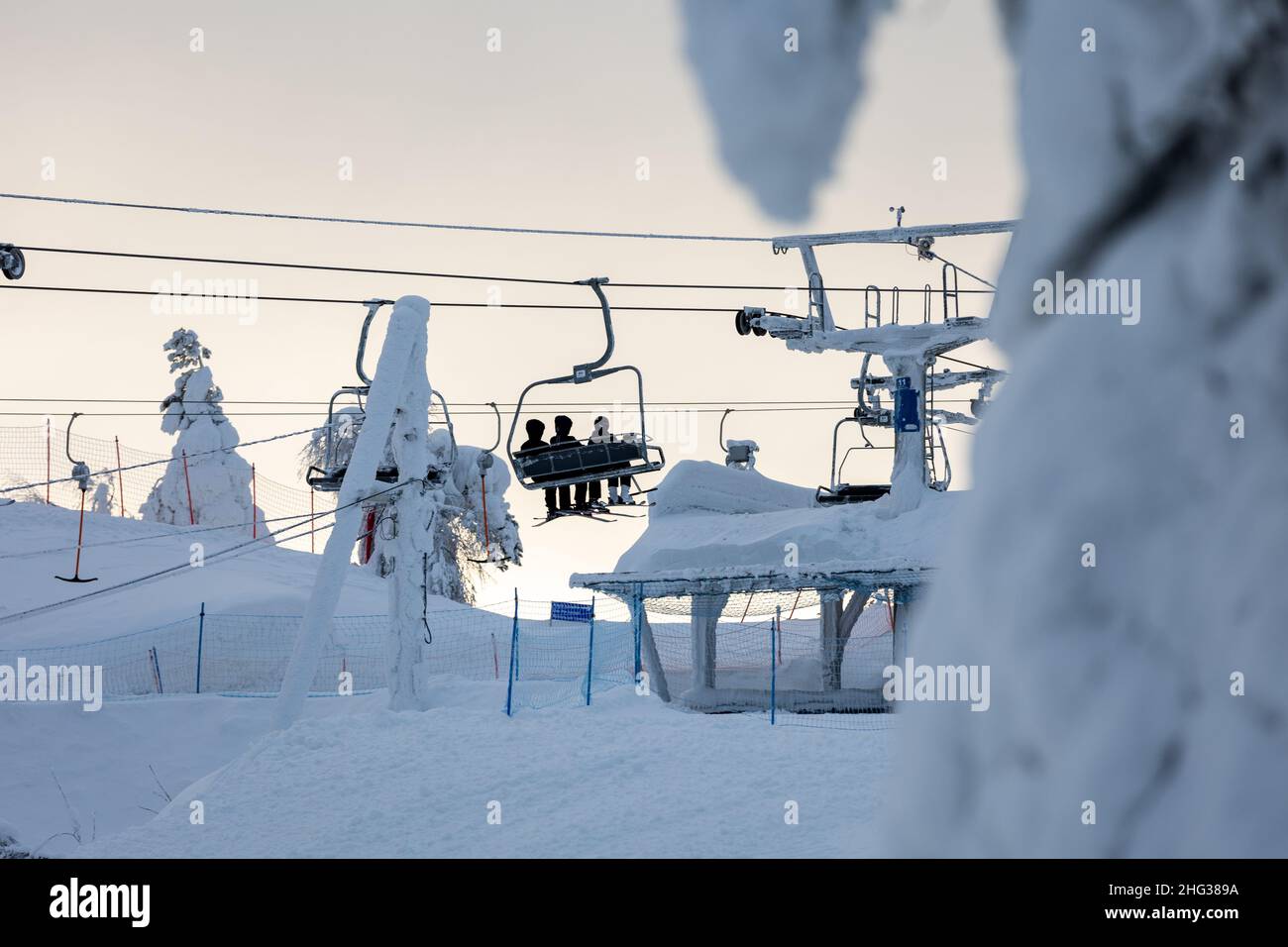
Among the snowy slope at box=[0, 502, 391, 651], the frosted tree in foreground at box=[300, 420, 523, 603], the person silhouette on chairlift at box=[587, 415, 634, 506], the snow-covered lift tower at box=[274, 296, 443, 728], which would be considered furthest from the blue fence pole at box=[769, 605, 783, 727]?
the frosted tree in foreground at box=[300, 420, 523, 603]

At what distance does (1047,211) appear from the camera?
43.5 inches

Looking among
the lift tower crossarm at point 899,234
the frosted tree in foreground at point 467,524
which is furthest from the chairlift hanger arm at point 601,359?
the frosted tree in foreground at point 467,524

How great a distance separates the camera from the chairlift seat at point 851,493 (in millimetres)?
24484

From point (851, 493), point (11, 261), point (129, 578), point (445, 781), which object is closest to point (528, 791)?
point (445, 781)

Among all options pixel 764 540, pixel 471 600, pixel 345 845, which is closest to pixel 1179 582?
pixel 345 845

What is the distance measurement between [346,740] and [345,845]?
3806 millimetres

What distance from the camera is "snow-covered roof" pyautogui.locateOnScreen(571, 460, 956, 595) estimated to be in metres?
21.7

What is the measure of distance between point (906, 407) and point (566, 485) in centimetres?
827

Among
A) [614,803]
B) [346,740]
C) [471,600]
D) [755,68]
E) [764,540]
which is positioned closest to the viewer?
[755,68]

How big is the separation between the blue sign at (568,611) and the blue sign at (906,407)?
6.30 metres

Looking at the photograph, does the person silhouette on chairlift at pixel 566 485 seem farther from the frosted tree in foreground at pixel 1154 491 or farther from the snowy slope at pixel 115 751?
the frosted tree in foreground at pixel 1154 491

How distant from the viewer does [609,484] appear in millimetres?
17031
